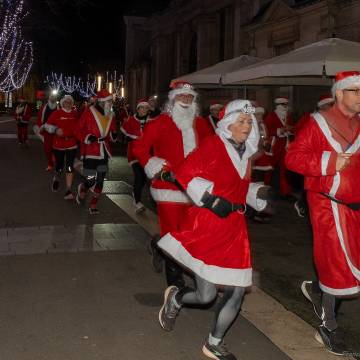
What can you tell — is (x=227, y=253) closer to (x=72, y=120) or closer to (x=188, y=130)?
(x=188, y=130)

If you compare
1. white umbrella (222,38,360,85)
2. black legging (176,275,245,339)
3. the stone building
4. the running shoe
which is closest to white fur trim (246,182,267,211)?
black legging (176,275,245,339)

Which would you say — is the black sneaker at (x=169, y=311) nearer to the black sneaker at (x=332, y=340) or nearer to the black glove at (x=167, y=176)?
the black glove at (x=167, y=176)

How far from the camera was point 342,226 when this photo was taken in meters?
4.46

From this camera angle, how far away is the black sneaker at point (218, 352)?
4223 mm

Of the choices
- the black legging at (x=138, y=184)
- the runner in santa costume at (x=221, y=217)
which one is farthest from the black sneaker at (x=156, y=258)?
the black legging at (x=138, y=184)

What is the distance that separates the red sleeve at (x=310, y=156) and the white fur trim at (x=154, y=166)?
1.01m

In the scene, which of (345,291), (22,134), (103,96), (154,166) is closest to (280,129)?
(103,96)

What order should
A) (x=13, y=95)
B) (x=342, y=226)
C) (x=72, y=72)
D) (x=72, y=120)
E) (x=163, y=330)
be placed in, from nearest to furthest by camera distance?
(x=342, y=226) → (x=163, y=330) → (x=72, y=120) → (x=72, y=72) → (x=13, y=95)

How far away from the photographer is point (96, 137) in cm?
962

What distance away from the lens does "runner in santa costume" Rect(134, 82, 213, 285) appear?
5402mm

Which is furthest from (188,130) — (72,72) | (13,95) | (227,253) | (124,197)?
(13,95)

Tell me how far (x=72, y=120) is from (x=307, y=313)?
7037mm

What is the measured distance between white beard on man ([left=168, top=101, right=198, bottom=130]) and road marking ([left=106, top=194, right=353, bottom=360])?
1699mm

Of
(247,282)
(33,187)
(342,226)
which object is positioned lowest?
(33,187)
